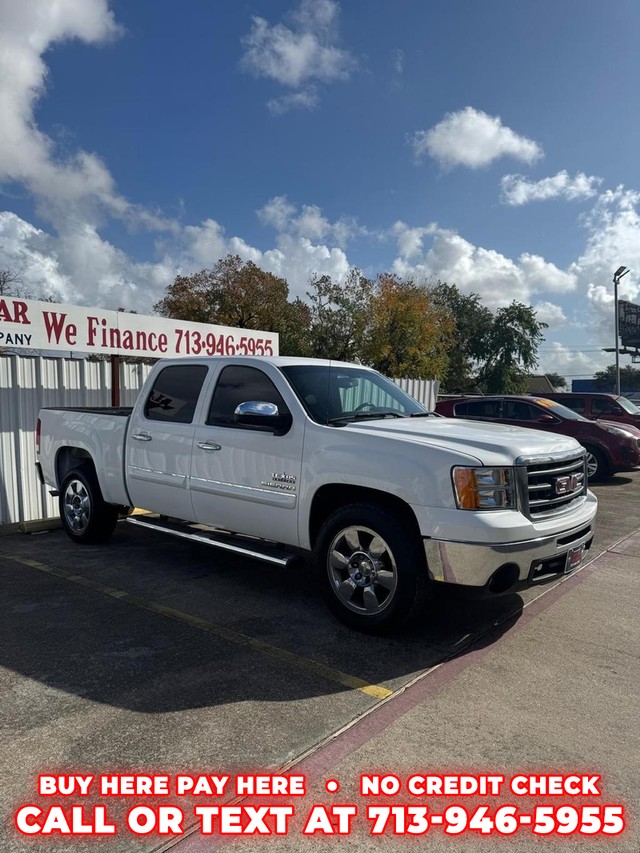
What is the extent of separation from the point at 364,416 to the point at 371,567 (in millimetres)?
1303

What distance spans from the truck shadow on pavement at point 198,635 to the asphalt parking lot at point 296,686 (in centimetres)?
2

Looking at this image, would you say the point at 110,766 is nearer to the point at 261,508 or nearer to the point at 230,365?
the point at 261,508

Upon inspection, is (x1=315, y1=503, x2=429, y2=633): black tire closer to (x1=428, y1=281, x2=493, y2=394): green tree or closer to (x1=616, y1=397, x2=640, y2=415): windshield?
(x1=616, y1=397, x2=640, y2=415): windshield

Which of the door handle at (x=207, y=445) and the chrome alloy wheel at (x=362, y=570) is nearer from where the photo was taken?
the chrome alloy wheel at (x=362, y=570)

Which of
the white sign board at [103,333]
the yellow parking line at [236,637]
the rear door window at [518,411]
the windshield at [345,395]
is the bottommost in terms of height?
the yellow parking line at [236,637]

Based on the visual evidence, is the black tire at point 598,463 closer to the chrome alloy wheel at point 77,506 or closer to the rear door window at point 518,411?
the rear door window at point 518,411

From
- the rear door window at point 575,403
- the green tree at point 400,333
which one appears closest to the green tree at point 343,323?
the green tree at point 400,333

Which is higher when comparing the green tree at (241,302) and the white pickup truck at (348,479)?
the green tree at (241,302)

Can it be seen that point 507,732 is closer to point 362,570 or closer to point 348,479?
point 362,570

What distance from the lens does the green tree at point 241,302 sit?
4044 centimetres

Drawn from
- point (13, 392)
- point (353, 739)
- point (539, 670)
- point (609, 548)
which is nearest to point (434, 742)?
point (353, 739)

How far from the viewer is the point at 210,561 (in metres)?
6.40

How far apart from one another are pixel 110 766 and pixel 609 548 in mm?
6086

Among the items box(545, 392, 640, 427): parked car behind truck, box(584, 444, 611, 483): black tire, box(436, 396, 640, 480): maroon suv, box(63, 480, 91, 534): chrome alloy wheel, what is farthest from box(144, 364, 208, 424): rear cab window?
box(545, 392, 640, 427): parked car behind truck
